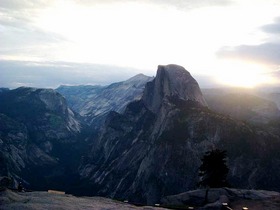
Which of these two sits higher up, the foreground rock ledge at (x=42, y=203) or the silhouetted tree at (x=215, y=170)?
the foreground rock ledge at (x=42, y=203)

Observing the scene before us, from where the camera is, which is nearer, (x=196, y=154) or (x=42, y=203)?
(x=42, y=203)

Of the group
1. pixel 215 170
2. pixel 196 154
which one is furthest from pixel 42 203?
pixel 196 154

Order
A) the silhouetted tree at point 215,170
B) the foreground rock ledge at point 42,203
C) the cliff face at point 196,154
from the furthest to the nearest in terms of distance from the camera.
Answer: the cliff face at point 196,154 → the silhouetted tree at point 215,170 → the foreground rock ledge at point 42,203

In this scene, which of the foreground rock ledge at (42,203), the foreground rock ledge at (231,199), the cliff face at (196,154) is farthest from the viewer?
the cliff face at (196,154)

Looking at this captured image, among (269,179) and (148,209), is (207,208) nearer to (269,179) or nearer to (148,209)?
(148,209)

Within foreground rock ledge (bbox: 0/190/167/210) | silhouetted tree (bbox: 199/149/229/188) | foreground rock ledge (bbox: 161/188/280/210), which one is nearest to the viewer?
foreground rock ledge (bbox: 0/190/167/210)

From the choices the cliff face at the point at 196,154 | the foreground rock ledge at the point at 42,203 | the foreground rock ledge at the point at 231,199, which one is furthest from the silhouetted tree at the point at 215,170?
the cliff face at the point at 196,154

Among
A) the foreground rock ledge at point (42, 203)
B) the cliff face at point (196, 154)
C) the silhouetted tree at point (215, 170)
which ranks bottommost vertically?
the cliff face at point (196, 154)

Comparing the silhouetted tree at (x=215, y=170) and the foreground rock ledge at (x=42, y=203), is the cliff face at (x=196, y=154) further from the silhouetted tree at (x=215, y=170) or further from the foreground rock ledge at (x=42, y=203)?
the foreground rock ledge at (x=42, y=203)

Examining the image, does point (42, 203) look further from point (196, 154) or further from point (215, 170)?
point (196, 154)

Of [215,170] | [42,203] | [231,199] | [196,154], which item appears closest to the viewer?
[42,203]

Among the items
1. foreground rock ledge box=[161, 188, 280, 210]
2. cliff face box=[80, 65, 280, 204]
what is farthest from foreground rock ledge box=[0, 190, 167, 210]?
cliff face box=[80, 65, 280, 204]

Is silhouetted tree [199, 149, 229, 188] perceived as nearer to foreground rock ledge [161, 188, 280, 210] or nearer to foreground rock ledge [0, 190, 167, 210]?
foreground rock ledge [161, 188, 280, 210]
